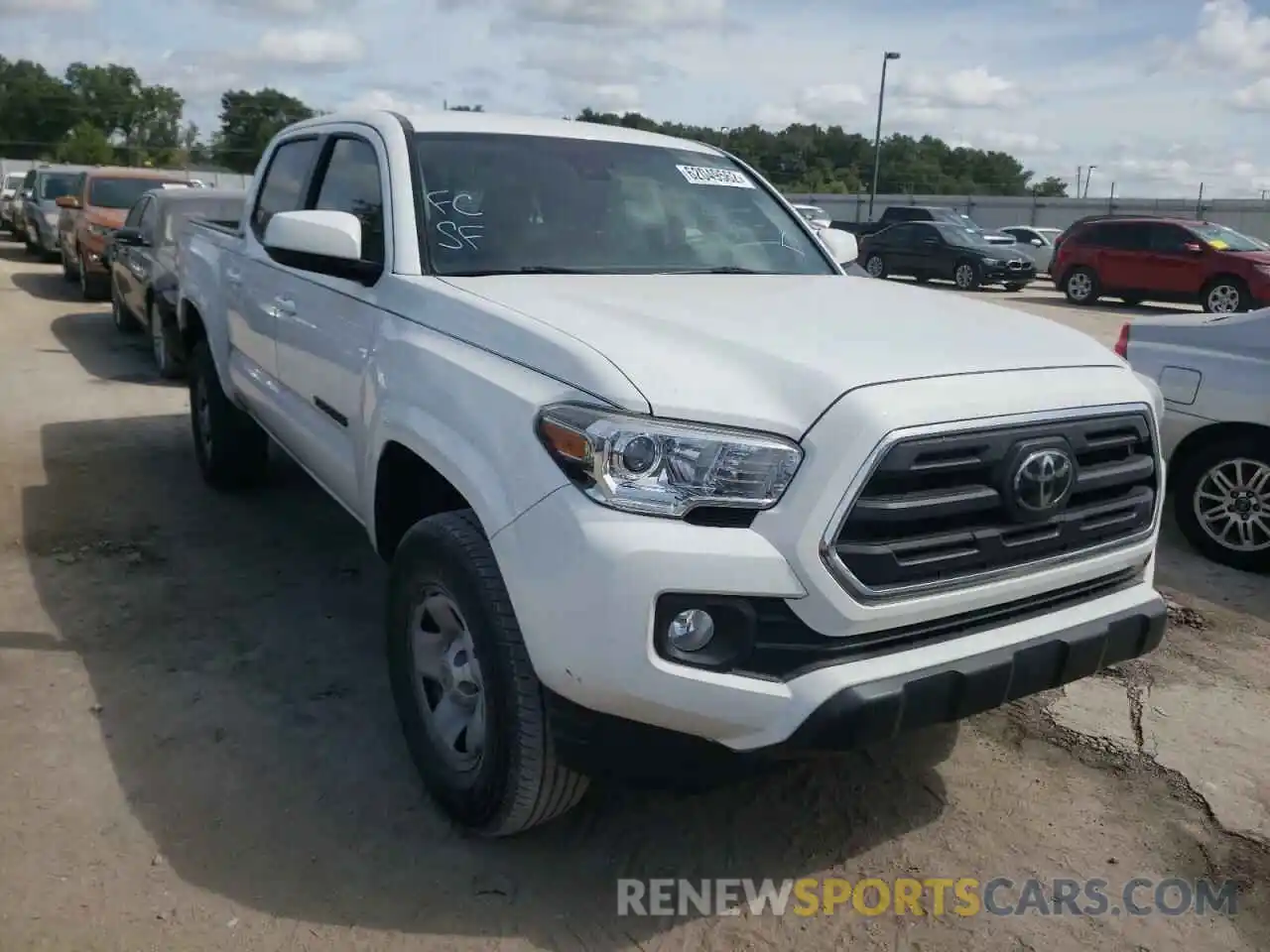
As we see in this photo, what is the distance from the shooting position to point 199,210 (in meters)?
9.73

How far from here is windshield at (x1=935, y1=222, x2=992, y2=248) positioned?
2366 centimetres

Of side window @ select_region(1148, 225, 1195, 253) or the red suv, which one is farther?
side window @ select_region(1148, 225, 1195, 253)

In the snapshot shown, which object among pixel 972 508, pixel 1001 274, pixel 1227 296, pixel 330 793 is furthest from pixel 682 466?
pixel 1001 274

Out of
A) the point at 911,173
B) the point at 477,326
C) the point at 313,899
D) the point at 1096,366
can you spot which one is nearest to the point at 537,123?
the point at 477,326

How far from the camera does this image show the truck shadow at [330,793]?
2.85 m

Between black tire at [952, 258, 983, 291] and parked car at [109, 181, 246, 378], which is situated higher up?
parked car at [109, 181, 246, 378]

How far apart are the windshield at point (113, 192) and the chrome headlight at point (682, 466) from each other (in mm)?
14014

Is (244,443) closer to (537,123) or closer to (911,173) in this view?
(537,123)

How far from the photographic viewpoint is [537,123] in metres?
4.29

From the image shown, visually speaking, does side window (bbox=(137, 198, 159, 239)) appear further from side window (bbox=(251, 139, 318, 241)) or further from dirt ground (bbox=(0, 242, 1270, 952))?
A: dirt ground (bbox=(0, 242, 1270, 952))

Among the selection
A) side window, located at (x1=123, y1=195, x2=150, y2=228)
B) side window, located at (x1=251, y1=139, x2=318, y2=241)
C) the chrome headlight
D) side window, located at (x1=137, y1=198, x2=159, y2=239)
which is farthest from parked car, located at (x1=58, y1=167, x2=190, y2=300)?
the chrome headlight

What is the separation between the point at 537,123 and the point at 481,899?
280cm

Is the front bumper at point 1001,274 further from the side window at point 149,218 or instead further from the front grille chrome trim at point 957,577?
the front grille chrome trim at point 957,577

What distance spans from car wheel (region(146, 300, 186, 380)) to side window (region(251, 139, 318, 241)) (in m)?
4.36
